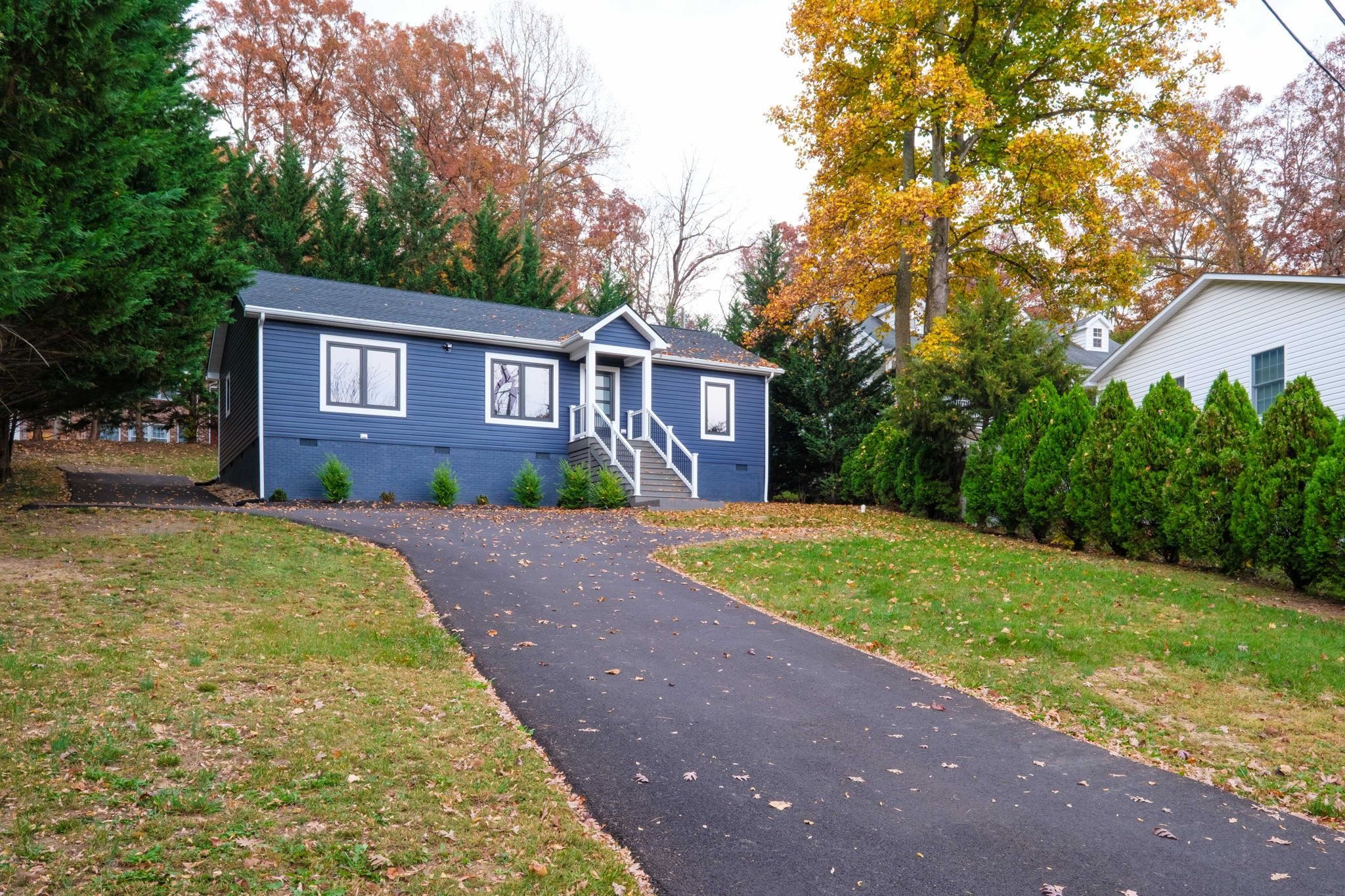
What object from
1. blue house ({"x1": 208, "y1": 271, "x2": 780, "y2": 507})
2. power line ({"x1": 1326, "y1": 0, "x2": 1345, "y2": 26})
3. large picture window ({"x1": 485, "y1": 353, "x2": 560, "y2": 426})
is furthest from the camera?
large picture window ({"x1": 485, "y1": 353, "x2": 560, "y2": 426})

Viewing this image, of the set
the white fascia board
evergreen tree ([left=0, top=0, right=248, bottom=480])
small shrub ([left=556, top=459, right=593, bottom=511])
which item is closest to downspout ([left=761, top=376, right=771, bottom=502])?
small shrub ([left=556, top=459, right=593, bottom=511])

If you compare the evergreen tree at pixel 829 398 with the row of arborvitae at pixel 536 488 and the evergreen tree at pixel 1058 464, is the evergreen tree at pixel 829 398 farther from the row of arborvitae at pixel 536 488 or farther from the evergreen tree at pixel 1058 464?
the evergreen tree at pixel 1058 464

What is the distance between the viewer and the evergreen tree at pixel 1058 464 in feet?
45.2

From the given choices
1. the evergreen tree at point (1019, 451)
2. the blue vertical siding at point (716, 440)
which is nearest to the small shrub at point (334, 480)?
the blue vertical siding at point (716, 440)

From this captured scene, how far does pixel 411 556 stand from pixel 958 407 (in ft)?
34.5

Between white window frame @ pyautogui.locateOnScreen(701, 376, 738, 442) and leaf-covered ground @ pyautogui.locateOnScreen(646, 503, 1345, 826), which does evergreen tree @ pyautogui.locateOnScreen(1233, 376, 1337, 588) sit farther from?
white window frame @ pyautogui.locateOnScreen(701, 376, 738, 442)

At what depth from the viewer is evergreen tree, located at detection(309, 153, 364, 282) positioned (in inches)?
1075

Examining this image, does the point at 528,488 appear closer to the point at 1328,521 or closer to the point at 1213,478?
the point at 1213,478

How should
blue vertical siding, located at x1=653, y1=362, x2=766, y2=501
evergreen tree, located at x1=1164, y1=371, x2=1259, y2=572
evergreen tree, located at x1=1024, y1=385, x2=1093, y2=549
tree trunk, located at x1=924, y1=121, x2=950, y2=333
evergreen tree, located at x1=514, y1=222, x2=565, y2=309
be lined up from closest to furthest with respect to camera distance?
1. evergreen tree, located at x1=1164, y1=371, x2=1259, y2=572
2. evergreen tree, located at x1=1024, y1=385, x2=1093, y2=549
3. tree trunk, located at x1=924, y1=121, x2=950, y2=333
4. blue vertical siding, located at x1=653, y1=362, x2=766, y2=501
5. evergreen tree, located at x1=514, y1=222, x2=565, y2=309

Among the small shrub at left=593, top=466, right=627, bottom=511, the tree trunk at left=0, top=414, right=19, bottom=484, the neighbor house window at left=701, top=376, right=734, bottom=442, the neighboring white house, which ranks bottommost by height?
the small shrub at left=593, top=466, right=627, bottom=511

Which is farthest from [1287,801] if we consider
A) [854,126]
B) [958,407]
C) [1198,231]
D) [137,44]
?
[1198,231]

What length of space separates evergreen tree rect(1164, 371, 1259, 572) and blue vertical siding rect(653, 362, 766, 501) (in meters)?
11.7

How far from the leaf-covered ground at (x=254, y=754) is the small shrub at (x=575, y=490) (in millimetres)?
A: 10179

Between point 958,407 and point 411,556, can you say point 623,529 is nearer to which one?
point 411,556
